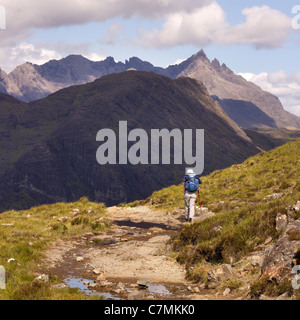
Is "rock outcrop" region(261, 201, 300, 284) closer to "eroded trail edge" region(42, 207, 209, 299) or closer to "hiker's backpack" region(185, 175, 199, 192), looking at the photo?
"eroded trail edge" region(42, 207, 209, 299)

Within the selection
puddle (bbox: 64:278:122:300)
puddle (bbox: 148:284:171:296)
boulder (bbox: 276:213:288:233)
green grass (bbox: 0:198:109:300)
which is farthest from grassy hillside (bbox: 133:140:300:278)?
green grass (bbox: 0:198:109:300)

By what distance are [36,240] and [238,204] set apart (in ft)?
49.6

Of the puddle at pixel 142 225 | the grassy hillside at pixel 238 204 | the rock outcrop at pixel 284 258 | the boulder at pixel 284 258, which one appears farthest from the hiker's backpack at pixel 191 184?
the boulder at pixel 284 258

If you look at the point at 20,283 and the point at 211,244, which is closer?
the point at 20,283

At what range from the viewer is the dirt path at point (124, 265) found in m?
13.4

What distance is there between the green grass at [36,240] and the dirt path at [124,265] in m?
0.82

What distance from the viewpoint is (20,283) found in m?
13.0

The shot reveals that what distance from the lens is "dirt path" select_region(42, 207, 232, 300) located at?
43.8ft

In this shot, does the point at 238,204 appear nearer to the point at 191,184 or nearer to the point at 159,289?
the point at 191,184

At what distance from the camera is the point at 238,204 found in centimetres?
2956

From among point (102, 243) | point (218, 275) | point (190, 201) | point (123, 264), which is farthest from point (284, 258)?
point (190, 201)
